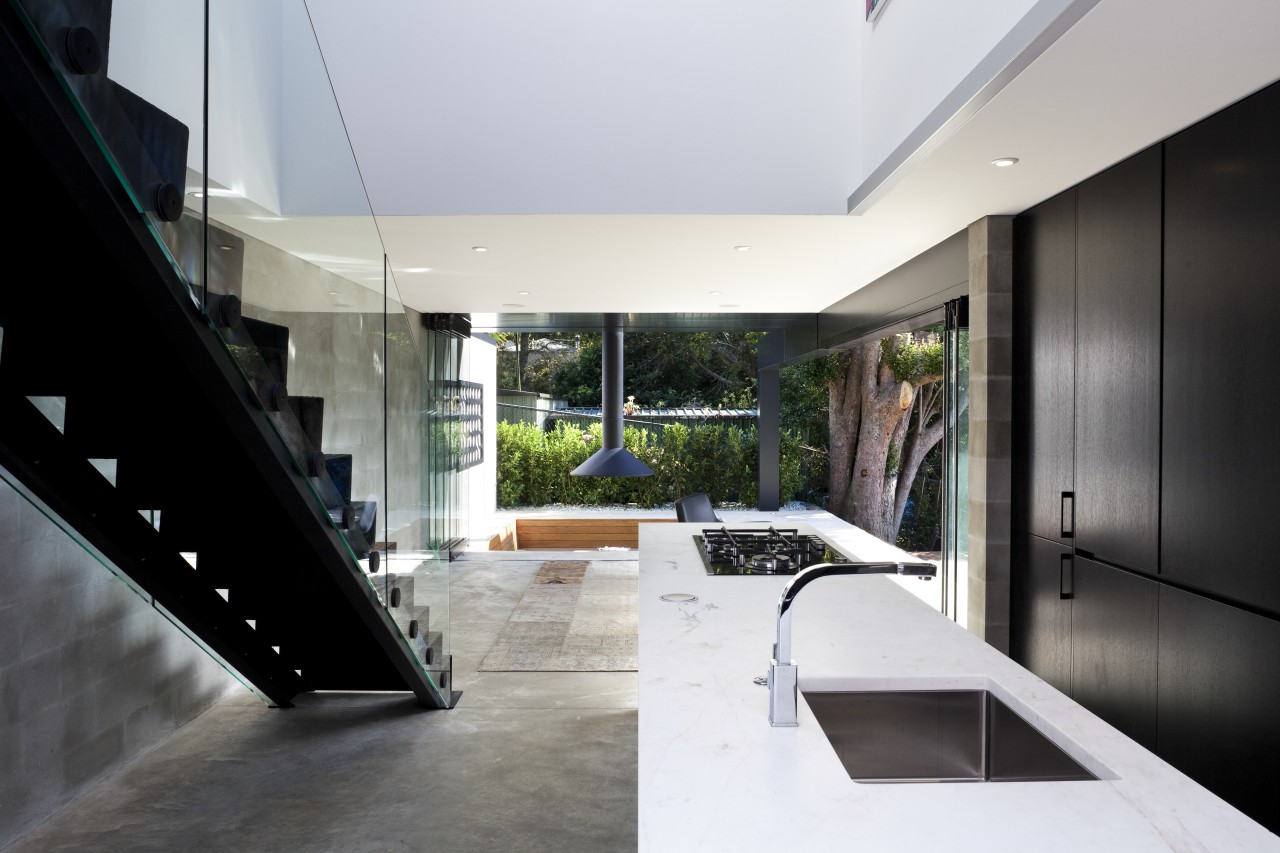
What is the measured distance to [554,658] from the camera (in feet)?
16.1

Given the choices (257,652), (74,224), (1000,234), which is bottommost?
(257,652)

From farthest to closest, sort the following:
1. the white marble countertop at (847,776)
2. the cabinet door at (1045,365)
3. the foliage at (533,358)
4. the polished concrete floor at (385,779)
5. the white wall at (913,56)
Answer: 1. the foliage at (533,358)
2. the cabinet door at (1045,365)
3. the polished concrete floor at (385,779)
4. the white wall at (913,56)
5. the white marble countertop at (847,776)

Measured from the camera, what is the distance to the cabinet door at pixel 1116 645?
301 cm

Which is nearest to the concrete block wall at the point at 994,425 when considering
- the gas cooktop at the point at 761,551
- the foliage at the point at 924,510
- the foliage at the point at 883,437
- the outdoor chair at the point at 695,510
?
the gas cooktop at the point at 761,551

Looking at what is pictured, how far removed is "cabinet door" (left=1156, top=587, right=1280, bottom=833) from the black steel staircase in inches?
105

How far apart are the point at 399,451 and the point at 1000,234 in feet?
9.21

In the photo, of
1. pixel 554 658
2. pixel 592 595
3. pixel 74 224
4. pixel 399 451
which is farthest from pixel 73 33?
pixel 592 595

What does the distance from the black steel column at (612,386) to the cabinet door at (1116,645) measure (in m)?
5.67

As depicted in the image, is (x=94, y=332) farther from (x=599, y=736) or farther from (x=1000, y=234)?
(x=1000, y=234)

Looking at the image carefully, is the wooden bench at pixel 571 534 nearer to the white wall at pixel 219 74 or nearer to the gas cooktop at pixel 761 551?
the gas cooktop at pixel 761 551

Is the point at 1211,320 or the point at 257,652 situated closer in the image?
the point at 1211,320

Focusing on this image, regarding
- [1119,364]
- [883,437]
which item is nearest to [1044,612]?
[1119,364]

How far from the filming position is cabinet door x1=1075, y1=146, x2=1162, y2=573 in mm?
2965

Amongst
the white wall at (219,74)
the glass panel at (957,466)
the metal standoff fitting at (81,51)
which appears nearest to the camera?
the metal standoff fitting at (81,51)
